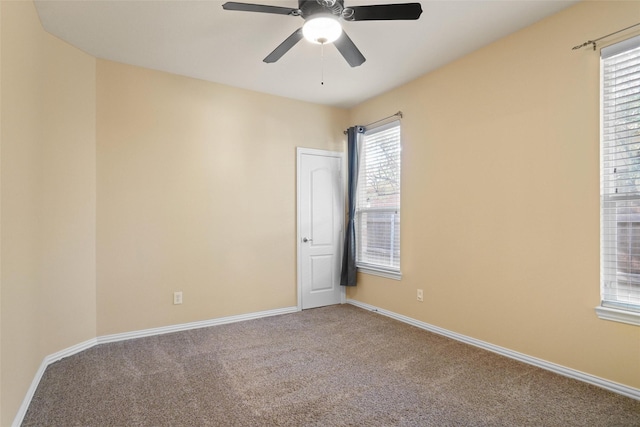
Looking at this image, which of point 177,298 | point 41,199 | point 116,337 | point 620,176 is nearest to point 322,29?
point 620,176

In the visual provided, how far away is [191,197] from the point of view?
12.2 feet

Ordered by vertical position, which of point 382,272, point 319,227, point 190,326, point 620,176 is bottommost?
point 190,326

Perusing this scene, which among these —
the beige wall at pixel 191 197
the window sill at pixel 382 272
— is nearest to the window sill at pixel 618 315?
the window sill at pixel 382 272

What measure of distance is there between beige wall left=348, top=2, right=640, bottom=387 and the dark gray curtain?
0.80 meters

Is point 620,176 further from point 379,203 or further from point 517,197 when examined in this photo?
point 379,203

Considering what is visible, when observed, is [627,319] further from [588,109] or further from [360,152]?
[360,152]

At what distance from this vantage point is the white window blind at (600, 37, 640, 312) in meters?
2.22

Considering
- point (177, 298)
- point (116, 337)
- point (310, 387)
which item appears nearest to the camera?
point (310, 387)

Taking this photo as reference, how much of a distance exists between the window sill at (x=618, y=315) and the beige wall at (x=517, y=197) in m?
0.05

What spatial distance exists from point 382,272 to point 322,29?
9.32ft

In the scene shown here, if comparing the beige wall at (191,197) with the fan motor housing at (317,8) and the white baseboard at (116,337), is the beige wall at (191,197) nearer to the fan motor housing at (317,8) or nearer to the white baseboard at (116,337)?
the white baseboard at (116,337)

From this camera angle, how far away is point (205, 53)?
125 inches

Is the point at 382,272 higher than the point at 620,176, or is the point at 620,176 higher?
the point at 620,176

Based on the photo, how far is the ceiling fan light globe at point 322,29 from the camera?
7.29 feet
